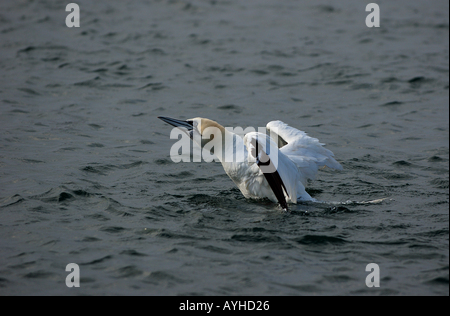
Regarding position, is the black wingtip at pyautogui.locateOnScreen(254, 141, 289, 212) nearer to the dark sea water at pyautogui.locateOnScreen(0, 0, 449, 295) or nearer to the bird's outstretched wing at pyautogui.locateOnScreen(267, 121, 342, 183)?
the dark sea water at pyautogui.locateOnScreen(0, 0, 449, 295)

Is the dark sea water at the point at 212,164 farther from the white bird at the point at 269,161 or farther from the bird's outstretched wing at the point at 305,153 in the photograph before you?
the bird's outstretched wing at the point at 305,153

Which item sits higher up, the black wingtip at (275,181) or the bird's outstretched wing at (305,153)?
the bird's outstretched wing at (305,153)

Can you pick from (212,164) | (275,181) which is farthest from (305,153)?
(212,164)

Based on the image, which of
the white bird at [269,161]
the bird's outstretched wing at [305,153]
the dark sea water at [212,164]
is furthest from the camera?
the bird's outstretched wing at [305,153]

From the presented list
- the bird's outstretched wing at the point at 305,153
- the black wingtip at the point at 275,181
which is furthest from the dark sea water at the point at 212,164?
the bird's outstretched wing at the point at 305,153

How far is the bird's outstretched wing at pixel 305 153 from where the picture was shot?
8.90m

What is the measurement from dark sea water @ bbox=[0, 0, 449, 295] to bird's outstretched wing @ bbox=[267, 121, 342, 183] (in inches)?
22.5

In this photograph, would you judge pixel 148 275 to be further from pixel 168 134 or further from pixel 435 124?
pixel 435 124

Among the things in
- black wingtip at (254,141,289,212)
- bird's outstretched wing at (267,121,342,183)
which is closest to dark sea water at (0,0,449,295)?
black wingtip at (254,141,289,212)

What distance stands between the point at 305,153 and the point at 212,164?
7.66 feet

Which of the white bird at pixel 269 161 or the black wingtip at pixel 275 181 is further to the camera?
the white bird at pixel 269 161

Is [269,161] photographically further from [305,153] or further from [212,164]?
[212,164]
